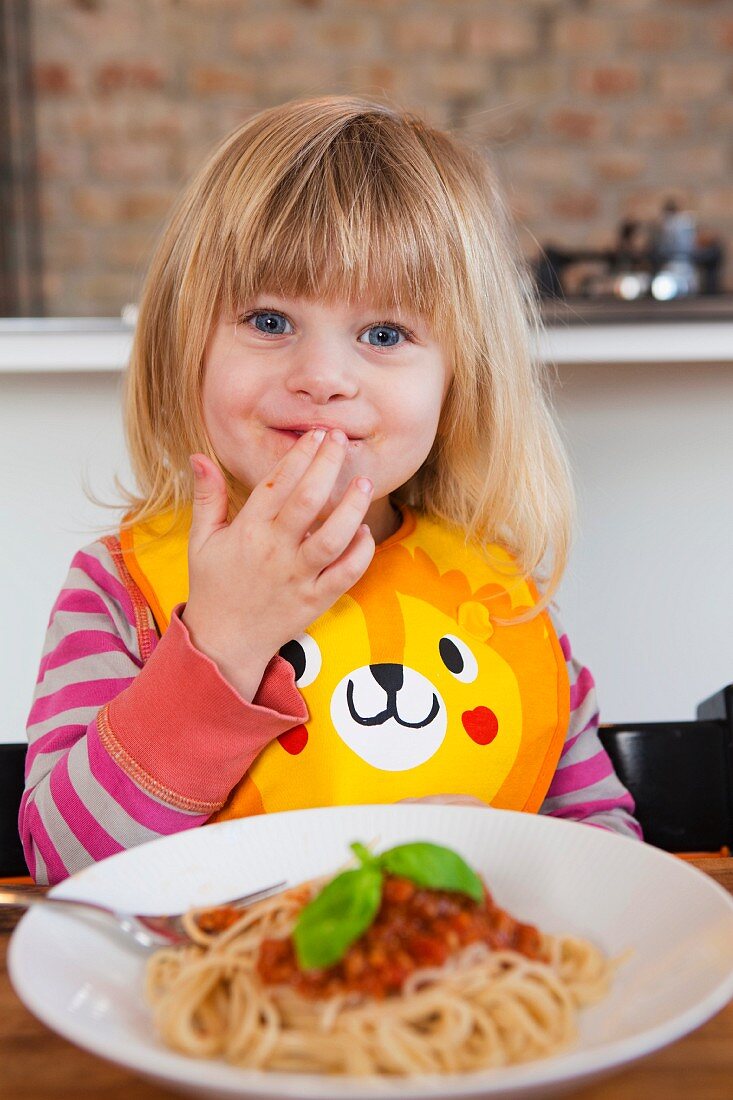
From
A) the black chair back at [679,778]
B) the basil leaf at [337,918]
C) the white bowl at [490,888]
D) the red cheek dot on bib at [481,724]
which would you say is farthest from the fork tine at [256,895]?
the black chair back at [679,778]

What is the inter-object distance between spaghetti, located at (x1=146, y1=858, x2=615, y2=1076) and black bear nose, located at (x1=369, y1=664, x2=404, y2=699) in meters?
0.49

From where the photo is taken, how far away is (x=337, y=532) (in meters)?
0.99

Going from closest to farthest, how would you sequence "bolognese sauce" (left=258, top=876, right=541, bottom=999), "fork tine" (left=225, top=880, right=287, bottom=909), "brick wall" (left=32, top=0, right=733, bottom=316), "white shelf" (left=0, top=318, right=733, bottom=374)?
1. "bolognese sauce" (left=258, top=876, right=541, bottom=999)
2. "fork tine" (left=225, top=880, right=287, bottom=909)
3. "white shelf" (left=0, top=318, right=733, bottom=374)
4. "brick wall" (left=32, top=0, right=733, bottom=316)

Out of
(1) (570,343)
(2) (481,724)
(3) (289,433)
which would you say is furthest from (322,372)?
(1) (570,343)

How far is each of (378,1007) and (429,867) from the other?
0.07 metres

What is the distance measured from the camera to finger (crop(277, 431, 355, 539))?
0.98 meters

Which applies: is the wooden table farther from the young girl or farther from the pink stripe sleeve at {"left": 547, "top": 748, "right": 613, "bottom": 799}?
the pink stripe sleeve at {"left": 547, "top": 748, "right": 613, "bottom": 799}

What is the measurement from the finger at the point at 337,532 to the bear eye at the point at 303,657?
0.50ft

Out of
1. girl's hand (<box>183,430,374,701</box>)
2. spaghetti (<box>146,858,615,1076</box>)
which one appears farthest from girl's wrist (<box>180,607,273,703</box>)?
spaghetti (<box>146,858,615,1076</box>)

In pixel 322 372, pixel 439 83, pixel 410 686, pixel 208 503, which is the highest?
pixel 439 83

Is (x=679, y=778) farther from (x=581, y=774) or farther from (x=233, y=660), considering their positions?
(x=233, y=660)

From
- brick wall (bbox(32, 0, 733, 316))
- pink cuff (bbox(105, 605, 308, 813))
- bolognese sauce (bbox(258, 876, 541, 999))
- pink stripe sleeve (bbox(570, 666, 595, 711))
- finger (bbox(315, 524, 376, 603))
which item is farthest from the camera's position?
brick wall (bbox(32, 0, 733, 316))

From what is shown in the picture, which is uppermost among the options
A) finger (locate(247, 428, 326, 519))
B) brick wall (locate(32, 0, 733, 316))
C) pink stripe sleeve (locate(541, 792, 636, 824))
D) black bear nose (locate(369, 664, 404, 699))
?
brick wall (locate(32, 0, 733, 316))

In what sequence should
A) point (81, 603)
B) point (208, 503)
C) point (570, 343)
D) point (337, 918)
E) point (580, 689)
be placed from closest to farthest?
point (337, 918), point (208, 503), point (81, 603), point (580, 689), point (570, 343)
